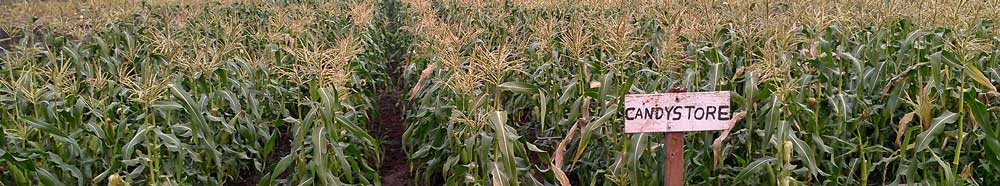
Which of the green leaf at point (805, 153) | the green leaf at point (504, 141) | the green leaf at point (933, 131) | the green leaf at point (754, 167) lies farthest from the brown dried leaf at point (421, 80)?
the green leaf at point (933, 131)

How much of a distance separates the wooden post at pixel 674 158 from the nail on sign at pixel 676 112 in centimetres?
8

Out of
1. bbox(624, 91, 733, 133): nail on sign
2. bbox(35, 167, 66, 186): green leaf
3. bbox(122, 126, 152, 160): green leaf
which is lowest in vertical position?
bbox(35, 167, 66, 186): green leaf

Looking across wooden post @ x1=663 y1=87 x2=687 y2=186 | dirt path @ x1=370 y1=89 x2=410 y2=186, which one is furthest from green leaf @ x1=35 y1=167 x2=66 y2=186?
wooden post @ x1=663 y1=87 x2=687 y2=186

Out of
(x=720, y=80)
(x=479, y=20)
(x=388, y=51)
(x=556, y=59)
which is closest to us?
(x=720, y=80)

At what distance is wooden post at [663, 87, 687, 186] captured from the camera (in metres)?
3.29

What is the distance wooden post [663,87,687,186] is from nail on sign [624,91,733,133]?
0.08 metres

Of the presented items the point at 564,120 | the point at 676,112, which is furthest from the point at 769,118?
the point at 564,120

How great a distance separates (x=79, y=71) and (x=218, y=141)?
183cm

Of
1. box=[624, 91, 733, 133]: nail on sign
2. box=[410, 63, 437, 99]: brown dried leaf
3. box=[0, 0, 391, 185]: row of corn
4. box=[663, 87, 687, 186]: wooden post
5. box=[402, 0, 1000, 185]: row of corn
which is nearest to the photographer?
box=[624, 91, 733, 133]: nail on sign

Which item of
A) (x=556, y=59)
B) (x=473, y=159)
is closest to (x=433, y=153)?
(x=473, y=159)

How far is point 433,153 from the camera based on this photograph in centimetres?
495

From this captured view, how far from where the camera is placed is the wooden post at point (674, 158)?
3287mm

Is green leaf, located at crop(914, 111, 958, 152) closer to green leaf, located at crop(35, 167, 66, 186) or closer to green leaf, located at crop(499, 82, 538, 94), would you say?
green leaf, located at crop(499, 82, 538, 94)

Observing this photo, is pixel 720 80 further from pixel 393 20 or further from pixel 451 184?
pixel 393 20
